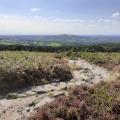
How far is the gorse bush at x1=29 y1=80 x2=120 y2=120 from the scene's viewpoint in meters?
11.0

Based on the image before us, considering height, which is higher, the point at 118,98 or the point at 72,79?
the point at 118,98

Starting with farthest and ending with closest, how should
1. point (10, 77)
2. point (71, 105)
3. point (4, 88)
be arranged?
point (10, 77), point (4, 88), point (71, 105)

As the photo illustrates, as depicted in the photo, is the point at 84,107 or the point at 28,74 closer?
the point at 84,107

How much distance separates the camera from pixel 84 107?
11711 mm

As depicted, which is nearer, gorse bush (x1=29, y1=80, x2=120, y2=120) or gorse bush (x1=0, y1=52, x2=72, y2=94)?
gorse bush (x1=29, y1=80, x2=120, y2=120)

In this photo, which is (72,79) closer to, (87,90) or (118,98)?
(87,90)

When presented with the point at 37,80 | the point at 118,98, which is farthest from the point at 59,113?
the point at 37,80

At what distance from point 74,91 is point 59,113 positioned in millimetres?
A: 3048

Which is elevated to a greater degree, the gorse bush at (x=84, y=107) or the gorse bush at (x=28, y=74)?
the gorse bush at (x=84, y=107)

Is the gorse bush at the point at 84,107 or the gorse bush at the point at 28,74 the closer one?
the gorse bush at the point at 84,107

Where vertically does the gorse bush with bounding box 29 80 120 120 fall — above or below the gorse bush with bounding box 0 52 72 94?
above

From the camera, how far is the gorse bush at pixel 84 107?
11045 millimetres

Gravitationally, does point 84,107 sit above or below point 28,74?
above

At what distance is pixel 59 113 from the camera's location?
1143 cm
